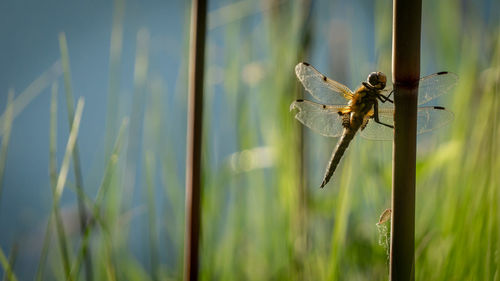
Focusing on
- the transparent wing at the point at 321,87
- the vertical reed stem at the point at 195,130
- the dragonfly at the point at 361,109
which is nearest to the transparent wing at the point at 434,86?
the dragonfly at the point at 361,109

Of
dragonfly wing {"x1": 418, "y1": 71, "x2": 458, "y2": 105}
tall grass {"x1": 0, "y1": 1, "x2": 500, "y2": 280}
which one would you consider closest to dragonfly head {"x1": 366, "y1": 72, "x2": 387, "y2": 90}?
dragonfly wing {"x1": 418, "y1": 71, "x2": 458, "y2": 105}

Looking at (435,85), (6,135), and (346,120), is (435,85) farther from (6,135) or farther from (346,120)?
(6,135)

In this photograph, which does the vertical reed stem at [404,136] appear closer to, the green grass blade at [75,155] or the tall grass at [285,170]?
the tall grass at [285,170]

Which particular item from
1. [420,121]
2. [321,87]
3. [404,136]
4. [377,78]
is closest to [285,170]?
[321,87]

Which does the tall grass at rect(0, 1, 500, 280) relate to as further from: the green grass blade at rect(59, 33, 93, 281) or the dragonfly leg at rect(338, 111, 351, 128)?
the dragonfly leg at rect(338, 111, 351, 128)

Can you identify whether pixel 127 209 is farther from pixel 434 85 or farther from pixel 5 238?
pixel 434 85

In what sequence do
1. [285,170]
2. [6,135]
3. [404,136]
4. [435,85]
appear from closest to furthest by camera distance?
[404,136] → [435,85] → [6,135] → [285,170]

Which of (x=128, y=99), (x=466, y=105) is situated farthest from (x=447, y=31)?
(x=128, y=99)
